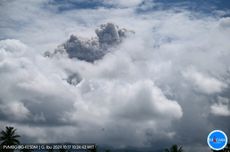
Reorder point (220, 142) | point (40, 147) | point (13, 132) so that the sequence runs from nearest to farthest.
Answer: point (220, 142) → point (40, 147) → point (13, 132)

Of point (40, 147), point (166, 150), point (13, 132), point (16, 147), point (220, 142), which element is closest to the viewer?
point (220, 142)

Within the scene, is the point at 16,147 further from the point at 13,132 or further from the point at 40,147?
the point at 40,147

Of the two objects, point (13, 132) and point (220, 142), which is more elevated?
point (13, 132)

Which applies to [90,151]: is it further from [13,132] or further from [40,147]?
[40,147]

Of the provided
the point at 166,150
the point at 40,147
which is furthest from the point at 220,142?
the point at 166,150

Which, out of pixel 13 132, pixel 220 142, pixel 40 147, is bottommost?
pixel 220 142

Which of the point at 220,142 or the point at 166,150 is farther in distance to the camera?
the point at 166,150

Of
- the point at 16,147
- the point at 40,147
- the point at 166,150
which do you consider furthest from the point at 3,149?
the point at 166,150
